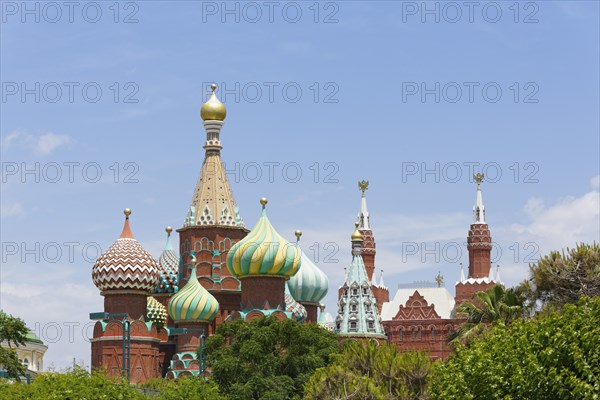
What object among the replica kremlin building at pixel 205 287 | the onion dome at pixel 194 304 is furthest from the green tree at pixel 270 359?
the onion dome at pixel 194 304

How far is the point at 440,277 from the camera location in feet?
352

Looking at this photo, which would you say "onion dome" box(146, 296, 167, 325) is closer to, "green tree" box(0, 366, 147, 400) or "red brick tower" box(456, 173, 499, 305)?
"green tree" box(0, 366, 147, 400)

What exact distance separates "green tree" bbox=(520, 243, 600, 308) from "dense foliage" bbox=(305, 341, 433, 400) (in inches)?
187

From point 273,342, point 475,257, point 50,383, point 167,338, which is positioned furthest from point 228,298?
point 475,257

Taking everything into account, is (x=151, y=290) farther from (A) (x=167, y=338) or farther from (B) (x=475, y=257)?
(B) (x=475, y=257)

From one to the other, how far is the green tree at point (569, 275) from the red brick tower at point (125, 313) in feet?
91.1

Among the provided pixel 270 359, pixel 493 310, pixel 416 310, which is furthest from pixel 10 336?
pixel 416 310

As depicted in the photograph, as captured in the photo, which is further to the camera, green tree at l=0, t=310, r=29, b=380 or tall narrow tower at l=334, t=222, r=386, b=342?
tall narrow tower at l=334, t=222, r=386, b=342

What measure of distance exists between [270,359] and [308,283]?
776 inches

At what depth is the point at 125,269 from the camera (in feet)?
214

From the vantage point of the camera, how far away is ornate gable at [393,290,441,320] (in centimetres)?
10081

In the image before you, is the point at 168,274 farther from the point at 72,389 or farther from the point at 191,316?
the point at 72,389

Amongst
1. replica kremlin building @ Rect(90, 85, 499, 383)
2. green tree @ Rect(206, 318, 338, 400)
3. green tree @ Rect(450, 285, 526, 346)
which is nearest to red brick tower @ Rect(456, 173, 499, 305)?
replica kremlin building @ Rect(90, 85, 499, 383)

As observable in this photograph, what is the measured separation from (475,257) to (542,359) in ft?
245
